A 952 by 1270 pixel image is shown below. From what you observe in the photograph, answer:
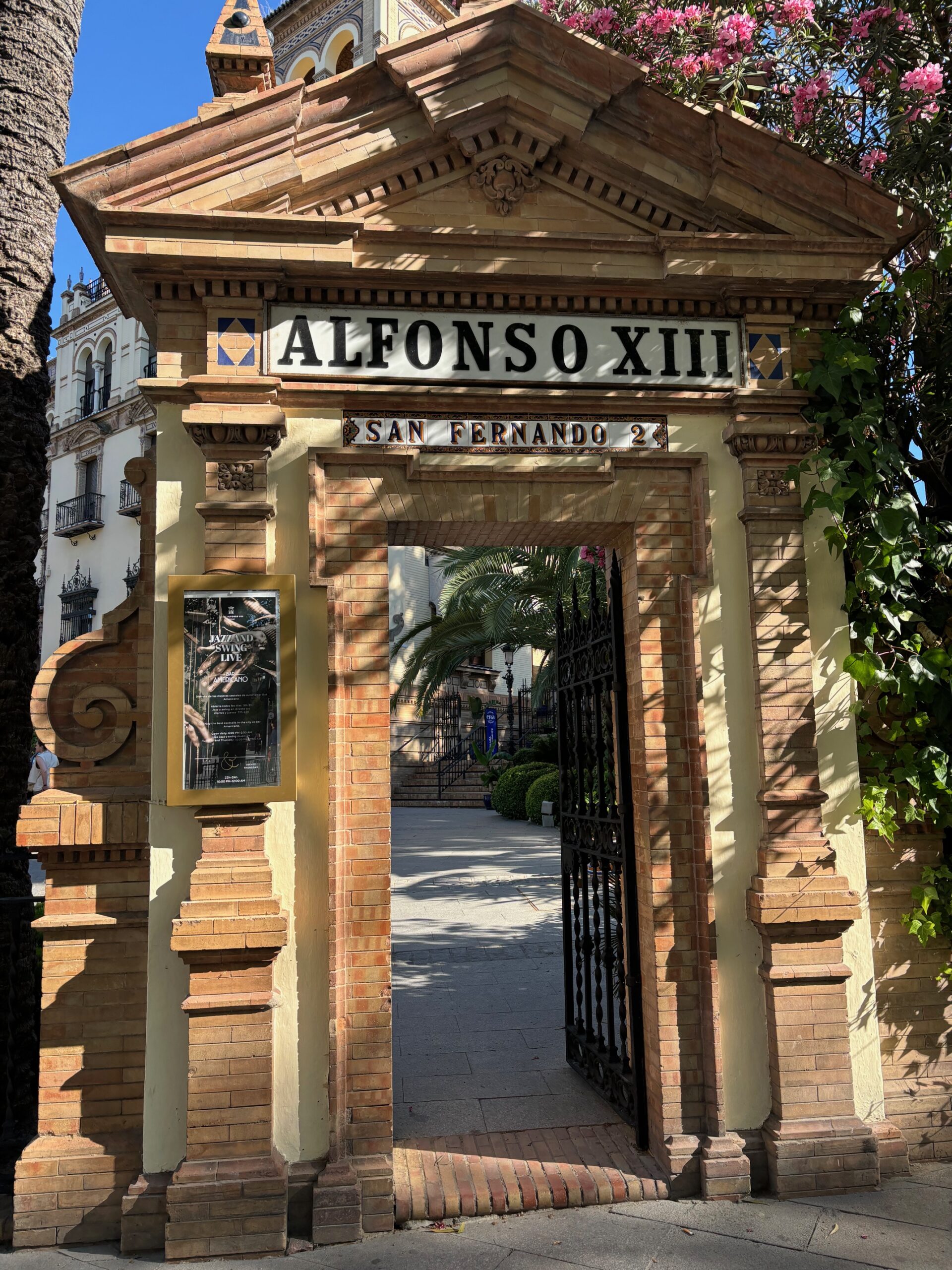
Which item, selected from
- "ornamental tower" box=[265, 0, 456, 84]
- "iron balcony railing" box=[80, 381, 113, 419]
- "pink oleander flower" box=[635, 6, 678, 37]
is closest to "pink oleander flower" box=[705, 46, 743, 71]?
"pink oleander flower" box=[635, 6, 678, 37]

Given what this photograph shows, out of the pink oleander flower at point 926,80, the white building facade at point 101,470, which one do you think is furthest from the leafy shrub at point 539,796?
the pink oleander flower at point 926,80

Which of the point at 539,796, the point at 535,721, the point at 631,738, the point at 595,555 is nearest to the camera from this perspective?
the point at 631,738

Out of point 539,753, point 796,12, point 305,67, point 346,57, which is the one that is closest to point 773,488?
point 796,12

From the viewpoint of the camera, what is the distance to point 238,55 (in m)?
4.90

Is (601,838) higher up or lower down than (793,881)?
higher up

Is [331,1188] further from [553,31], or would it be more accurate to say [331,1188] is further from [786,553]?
[553,31]

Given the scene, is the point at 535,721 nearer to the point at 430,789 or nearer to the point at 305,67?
the point at 430,789

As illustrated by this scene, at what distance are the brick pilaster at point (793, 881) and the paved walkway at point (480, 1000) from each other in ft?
4.05

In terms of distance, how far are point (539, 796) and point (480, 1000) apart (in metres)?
11.5

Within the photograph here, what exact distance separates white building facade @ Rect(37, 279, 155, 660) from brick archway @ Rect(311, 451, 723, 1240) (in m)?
29.4

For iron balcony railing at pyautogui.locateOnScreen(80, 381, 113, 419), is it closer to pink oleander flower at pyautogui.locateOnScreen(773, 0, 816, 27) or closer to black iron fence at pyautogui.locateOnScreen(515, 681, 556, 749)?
black iron fence at pyautogui.locateOnScreen(515, 681, 556, 749)

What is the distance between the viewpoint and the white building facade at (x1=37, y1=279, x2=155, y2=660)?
33.2 m

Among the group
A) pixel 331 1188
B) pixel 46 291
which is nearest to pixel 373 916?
Result: pixel 331 1188

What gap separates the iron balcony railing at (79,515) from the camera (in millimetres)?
33812
